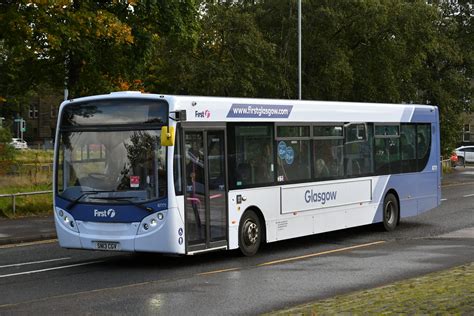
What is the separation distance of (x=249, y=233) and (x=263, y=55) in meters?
19.6

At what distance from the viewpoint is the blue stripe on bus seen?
11.9m

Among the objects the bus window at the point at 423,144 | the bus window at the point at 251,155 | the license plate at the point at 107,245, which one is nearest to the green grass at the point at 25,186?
the license plate at the point at 107,245

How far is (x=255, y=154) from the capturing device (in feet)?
45.0

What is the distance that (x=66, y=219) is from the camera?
12492mm

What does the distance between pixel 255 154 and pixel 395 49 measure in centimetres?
2279

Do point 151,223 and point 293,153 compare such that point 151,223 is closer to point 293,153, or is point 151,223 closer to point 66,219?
point 66,219

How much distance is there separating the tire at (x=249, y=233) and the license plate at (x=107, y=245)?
232 cm

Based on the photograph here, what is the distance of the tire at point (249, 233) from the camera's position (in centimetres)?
1334

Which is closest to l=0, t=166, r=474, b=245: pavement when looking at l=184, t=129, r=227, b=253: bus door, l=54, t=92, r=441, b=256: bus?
l=54, t=92, r=441, b=256: bus

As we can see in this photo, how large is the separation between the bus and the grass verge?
3929 mm

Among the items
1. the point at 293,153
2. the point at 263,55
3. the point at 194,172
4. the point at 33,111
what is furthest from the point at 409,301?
the point at 33,111

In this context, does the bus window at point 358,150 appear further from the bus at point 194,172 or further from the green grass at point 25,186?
the green grass at point 25,186

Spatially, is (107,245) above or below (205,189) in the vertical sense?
below

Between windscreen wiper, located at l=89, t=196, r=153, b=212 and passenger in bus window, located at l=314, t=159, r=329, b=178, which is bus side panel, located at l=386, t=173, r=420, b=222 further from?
windscreen wiper, located at l=89, t=196, r=153, b=212
